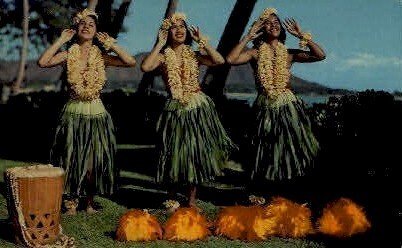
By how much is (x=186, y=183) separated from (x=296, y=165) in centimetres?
99

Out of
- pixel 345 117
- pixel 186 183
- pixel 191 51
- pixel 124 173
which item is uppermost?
pixel 191 51

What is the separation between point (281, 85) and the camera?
5453 millimetres

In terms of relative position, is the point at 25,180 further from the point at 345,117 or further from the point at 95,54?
the point at 345,117

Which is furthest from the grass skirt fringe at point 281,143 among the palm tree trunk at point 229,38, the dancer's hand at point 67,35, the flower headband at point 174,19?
the palm tree trunk at point 229,38

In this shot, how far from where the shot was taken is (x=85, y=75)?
5.25 metres

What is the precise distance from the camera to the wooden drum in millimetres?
4441

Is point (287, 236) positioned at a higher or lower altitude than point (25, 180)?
lower

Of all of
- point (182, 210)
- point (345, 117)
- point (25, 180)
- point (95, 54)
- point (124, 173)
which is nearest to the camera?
point (25, 180)

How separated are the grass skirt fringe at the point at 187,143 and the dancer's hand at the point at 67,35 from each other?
1027 mm

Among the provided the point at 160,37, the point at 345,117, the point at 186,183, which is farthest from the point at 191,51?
the point at 345,117

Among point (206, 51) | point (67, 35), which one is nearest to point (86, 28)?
point (67, 35)

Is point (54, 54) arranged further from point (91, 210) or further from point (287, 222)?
point (287, 222)

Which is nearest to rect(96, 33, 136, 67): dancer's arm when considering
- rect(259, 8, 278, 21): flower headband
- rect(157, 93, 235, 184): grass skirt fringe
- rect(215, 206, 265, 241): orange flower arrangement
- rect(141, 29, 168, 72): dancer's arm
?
rect(141, 29, 168, 72): dancer's arm

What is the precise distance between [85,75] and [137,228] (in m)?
1.45
